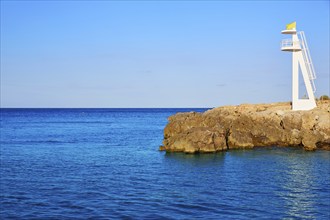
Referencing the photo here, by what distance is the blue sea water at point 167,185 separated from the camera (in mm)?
24766

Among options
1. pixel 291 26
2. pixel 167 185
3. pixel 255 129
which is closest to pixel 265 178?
pixel 167 185

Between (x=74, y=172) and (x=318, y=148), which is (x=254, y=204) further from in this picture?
(x=318, y=148)

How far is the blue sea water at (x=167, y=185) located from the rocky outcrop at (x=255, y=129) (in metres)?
2.09

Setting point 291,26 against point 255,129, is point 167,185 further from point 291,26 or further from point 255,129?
point 291,26

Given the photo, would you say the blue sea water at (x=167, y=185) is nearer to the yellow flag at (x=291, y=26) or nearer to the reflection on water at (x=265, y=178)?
the reflection on water at (x=265, y=178)

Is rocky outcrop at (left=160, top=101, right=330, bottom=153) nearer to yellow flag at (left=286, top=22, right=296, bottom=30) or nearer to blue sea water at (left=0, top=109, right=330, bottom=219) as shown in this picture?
blue sea water at (left=0, top=109, right=330, bottom=219)

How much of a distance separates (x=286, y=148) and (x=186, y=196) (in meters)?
26.8

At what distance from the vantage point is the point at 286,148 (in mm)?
51594

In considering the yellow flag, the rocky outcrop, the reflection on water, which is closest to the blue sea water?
the reflection on water

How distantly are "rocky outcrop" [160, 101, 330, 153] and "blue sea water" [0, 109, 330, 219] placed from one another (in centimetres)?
209

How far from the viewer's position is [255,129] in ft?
178

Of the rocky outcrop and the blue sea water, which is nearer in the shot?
the blue sea water

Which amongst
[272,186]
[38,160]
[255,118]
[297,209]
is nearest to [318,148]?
[255,118]

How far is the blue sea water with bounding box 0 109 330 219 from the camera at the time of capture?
975 inches
